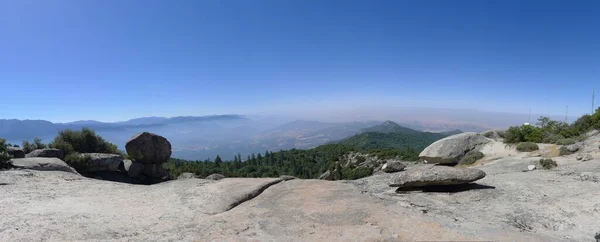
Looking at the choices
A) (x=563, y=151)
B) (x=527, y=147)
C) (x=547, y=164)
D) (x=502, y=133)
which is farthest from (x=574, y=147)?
(x=502, y=133)

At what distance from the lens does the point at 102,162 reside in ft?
86.5

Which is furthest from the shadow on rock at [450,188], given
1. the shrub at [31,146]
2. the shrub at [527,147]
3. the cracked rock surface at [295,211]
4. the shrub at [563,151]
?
the shrub at [31,146]

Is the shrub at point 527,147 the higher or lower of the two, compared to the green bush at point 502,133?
lower

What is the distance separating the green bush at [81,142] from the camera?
28.6 meters

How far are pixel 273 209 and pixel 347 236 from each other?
3269 mm

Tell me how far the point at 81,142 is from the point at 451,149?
3647cm

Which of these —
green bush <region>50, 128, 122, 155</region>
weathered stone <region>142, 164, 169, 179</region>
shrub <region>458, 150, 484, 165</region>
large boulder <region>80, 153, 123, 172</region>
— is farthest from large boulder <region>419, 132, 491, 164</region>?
green bush <region>50, 128, 122, 155</region>

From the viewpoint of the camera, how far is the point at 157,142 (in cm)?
2908

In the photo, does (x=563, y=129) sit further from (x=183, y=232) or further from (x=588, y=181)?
(x=183, y=232)

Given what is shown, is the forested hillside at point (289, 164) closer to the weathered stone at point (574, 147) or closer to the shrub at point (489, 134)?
the shrub at point (489, 134)

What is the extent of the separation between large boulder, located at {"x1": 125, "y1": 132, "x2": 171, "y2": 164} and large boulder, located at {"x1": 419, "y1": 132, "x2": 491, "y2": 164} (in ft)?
80.3

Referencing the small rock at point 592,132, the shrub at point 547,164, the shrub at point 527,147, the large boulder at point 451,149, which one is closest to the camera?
the shrub at point 547,164

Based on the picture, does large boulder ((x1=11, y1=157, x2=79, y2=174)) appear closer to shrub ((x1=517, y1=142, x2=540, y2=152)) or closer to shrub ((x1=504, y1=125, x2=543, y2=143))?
shrub ((x1=517, y1=142, x2=540, y2=152))

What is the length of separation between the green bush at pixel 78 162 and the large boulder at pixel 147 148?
3548 millimetres
